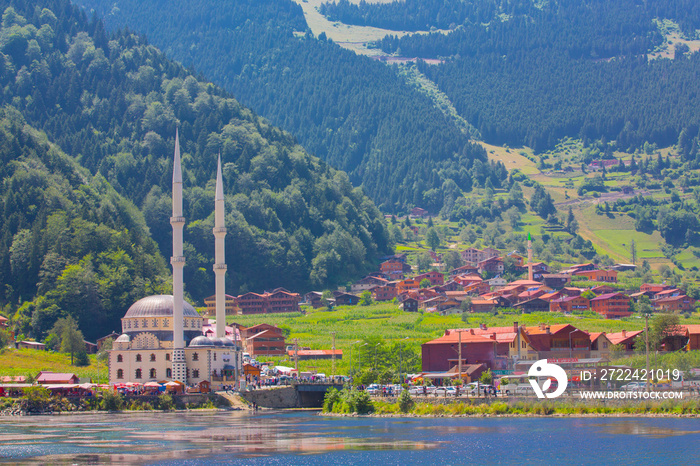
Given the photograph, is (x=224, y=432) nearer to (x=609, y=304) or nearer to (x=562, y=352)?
(x=562, y=352)

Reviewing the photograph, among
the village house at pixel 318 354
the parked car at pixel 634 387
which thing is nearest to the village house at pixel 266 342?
the village house at pixel 318 354

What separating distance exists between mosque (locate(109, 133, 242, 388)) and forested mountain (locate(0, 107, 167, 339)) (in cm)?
2246

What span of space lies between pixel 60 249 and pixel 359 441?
287ft

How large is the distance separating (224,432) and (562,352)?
1845 inches

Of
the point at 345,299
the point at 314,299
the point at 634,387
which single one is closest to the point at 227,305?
the point at 314,299

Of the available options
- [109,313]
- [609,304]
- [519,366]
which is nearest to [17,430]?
[519,366]

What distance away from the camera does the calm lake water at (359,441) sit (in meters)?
61.8

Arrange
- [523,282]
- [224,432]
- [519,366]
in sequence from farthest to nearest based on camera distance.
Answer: [523,282], [519,366], [224,432]

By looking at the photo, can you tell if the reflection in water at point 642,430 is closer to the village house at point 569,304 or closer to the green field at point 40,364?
the green field at point 40,364

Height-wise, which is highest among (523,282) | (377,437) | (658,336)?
(523,282)

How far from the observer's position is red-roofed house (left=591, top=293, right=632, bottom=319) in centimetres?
17388

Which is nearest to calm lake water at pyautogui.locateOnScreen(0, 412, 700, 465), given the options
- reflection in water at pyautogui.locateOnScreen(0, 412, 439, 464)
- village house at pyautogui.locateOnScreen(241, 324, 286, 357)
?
reflection in water at pyautogui.locateOnScreen(0, 412, 439, 464)

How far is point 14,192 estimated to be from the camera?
15738 centimetres

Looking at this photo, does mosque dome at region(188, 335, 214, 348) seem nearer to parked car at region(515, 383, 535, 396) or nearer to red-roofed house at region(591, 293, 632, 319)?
parked car at region(515, 383, 535, 396)
